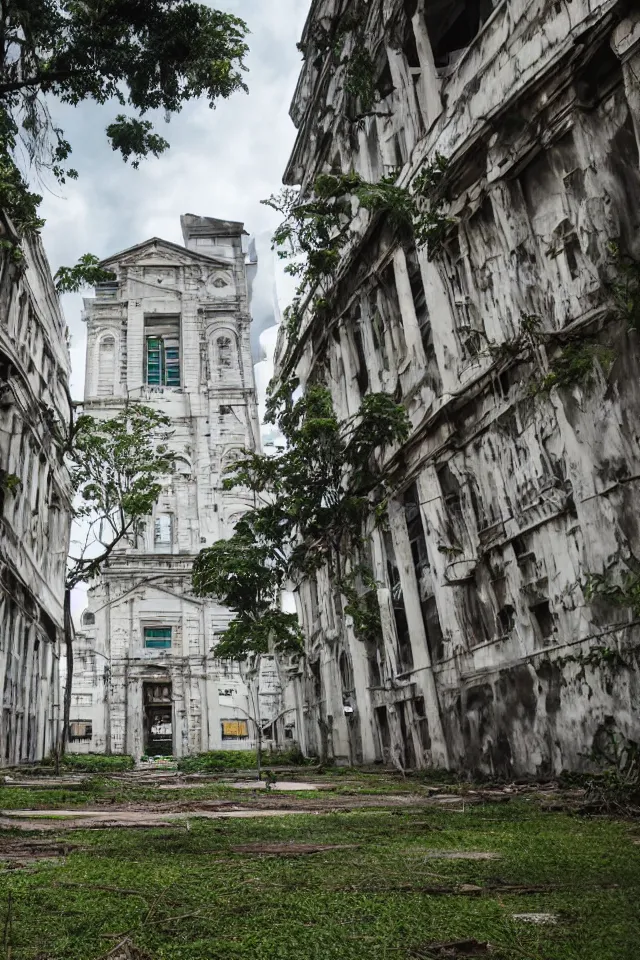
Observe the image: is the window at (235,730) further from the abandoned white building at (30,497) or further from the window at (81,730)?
the abandoned white building at (30,497)

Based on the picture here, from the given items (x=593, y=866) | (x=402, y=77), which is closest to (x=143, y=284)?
(x=402, y=77)

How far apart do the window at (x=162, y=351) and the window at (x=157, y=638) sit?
11.8 meters

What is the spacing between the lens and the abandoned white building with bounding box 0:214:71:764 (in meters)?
18.2

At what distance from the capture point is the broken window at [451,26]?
14.5m

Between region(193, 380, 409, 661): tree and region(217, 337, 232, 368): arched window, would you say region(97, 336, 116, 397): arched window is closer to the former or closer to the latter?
region(217, 337, 232, 368): arched window

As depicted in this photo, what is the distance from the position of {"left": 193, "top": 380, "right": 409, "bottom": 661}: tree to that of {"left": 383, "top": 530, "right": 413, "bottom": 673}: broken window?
609 millimetres

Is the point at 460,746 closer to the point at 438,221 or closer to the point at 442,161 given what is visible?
the point at 438,221

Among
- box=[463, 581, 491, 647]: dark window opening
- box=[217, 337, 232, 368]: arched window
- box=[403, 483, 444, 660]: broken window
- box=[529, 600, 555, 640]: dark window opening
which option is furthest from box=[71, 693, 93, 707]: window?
box=[529, 600, 555, 640]: dark window opening

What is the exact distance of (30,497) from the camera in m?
20.8

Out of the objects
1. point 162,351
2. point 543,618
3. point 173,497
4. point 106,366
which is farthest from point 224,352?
point 543,618

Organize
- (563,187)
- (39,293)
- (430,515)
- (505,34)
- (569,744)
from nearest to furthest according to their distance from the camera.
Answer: (569,744), (563,187), (505,34), (430,515), (39,293)

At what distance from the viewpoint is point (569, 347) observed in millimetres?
9031

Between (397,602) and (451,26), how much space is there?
1113 centimetres

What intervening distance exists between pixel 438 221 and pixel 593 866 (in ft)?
33.8
